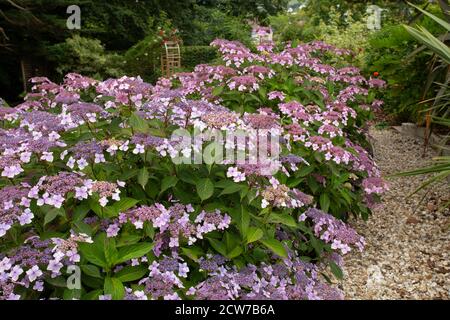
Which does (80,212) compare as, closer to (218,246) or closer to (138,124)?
(138,124)

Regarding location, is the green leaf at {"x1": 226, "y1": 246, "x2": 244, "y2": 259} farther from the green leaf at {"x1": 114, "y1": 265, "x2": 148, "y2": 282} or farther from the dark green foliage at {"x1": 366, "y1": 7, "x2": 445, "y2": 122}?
the dark green foliage at {"x1": 366, "y1": 7, "x2": 445, "y2": 122}

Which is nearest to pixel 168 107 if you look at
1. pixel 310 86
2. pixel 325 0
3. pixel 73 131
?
pixel 73 131

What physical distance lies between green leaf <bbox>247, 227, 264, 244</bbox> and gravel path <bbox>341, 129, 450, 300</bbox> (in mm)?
1218

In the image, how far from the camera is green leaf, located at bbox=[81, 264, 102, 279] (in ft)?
4.38

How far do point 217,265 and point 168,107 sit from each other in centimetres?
63

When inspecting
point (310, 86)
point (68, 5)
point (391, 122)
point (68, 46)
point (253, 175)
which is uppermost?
point (253, 175)

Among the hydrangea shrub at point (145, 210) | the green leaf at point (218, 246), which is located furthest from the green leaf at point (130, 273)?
the green leaf at point (218, 246)

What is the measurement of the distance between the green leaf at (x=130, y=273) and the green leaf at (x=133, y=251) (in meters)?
0.06

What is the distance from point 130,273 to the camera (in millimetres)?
1407

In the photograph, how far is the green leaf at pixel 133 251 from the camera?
1.36m

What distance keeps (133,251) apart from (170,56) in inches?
328

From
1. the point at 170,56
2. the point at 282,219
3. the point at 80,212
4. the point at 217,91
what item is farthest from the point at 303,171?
the point at 170,56

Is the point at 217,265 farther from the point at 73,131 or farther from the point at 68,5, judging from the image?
the point at 68,5

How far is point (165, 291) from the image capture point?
1.32m
